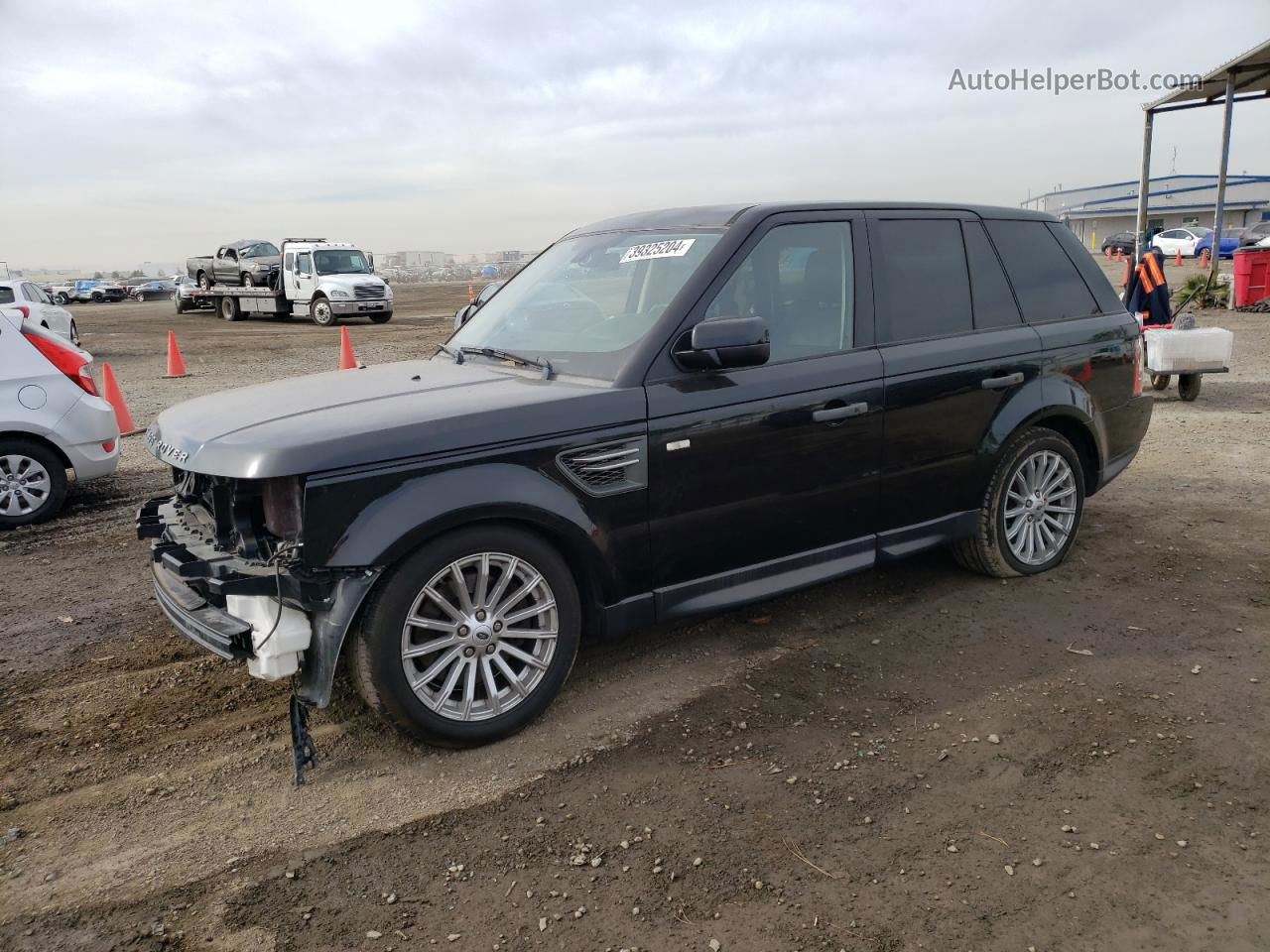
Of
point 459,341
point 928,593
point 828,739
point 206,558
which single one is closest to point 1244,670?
point 928,593

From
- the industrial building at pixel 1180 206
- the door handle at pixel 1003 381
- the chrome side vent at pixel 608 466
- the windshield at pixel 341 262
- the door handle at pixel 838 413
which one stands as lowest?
the chrome side vent at pixel 608 466

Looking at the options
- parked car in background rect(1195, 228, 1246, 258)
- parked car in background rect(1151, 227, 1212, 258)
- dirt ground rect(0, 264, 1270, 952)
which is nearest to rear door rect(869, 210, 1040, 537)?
dirt ground rect(0, 264, 1270, 952)

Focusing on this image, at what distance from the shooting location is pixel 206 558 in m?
3.46

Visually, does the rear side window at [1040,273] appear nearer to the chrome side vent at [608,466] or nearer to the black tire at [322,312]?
the chrome side vent at [608,466]

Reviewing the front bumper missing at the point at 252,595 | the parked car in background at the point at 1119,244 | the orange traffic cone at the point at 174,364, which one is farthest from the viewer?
the parked car in background at the point at 1119,244

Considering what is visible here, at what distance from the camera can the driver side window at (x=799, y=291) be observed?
414cm

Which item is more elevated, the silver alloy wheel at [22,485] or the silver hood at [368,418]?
the silver hood at [368,418]

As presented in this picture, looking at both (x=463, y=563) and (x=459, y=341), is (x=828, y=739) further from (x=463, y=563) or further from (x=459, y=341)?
(x=459, y=341)

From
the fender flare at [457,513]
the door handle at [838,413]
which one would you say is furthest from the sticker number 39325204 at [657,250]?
the fender flare at [457,513]

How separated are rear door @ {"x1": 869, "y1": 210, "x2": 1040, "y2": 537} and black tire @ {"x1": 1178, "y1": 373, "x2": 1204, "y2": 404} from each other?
21.4 feet

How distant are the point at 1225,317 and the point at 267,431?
784 inches

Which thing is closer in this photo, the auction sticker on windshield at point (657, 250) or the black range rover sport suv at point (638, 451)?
the black range rover sport suv at point (638, 451)

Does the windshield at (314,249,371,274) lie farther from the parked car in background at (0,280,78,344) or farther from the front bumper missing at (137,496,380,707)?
the front bumper missing at (137,496,380,707)

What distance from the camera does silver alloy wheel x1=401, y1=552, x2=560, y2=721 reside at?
3.43 metres
